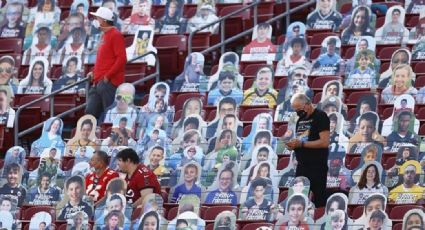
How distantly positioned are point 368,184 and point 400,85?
1868mm

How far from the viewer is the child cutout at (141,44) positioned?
77.1 ft

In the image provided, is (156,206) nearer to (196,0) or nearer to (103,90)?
(103,90)

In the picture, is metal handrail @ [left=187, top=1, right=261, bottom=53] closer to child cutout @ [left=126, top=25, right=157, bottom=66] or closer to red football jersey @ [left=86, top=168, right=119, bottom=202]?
child cutout @ [left=126, top=25, right=157, bottom=66]

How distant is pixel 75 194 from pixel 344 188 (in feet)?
8.13

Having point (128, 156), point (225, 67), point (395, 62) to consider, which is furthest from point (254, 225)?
point (225, 67)

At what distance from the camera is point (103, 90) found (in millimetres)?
22250

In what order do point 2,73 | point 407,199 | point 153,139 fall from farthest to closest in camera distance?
point 2,73 → point 153,139 → point 407,199

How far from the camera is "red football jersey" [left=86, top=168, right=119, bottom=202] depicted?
2014 centimetres

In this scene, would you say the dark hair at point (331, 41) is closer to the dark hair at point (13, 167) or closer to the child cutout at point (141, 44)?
the child cutout at point (141, 44)

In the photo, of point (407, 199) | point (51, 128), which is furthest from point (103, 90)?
point (407, 199)

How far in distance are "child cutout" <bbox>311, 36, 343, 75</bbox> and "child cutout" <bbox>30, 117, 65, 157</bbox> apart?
8.55 feet

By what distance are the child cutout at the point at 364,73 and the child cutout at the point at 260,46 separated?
126cm

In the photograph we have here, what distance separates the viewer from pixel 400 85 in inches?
837

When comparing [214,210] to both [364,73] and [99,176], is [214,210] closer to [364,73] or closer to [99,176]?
[99,176]
